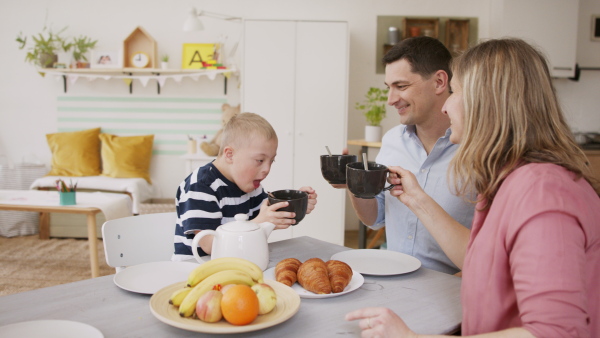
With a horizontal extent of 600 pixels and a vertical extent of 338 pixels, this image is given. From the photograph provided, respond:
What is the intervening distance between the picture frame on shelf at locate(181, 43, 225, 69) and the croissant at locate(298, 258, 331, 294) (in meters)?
3.81

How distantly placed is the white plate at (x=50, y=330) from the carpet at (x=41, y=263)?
2.50 metres

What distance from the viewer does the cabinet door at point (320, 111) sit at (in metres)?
4.27

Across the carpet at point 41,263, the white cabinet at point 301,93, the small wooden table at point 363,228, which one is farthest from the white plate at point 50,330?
the white cabinet at point 301,93

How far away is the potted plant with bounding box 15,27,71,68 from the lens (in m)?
4.74

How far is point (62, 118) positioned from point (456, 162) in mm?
4816

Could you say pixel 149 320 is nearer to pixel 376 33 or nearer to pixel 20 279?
pixel 20 279

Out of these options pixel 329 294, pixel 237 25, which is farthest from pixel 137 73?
pixel 329 294

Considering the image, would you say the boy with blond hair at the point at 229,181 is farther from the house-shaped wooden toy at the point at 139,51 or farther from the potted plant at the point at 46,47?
the potted plant at the point at 46,47

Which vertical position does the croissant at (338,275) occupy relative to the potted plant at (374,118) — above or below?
below

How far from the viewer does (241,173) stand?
171cm

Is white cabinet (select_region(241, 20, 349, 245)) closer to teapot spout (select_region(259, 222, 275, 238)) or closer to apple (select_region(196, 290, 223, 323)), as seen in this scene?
teapot spout (select_region(259, 222, 275, 238))

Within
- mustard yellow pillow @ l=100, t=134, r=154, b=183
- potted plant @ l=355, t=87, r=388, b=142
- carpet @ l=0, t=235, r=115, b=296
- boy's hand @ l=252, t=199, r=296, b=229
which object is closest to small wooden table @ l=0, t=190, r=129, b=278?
carpet @ l=0, t=235, r=115, b=296

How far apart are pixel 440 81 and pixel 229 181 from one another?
0.87 metres

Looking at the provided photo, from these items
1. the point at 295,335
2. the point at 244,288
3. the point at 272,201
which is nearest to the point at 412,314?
the point at 295,335
